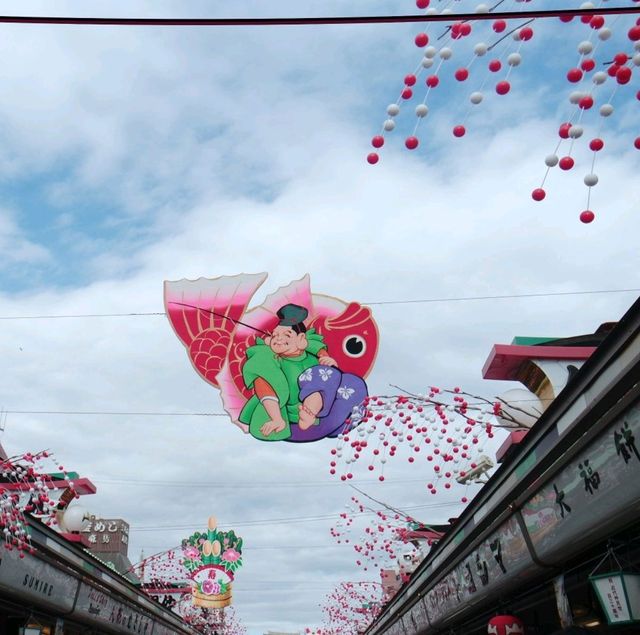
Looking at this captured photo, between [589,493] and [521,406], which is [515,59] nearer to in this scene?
[589,493]

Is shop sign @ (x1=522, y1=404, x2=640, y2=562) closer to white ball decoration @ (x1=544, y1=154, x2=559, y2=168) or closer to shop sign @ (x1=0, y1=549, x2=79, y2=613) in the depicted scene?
white ball decoration @ (x1=544, y1=154, x2=559, y2=168)

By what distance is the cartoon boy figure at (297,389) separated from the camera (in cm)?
1162

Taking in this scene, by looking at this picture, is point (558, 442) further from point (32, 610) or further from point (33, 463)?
point (32, 610)

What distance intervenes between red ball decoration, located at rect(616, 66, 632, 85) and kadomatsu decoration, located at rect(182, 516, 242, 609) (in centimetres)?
3341

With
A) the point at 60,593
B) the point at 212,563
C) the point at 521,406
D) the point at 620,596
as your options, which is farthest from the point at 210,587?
the point at 620,596

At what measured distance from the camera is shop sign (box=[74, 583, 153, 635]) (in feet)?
53.0

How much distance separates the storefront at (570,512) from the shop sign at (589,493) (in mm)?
12

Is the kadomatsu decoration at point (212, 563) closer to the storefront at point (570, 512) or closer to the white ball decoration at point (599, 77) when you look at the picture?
the storefront at point (570, 512)

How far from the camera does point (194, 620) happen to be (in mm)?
49094

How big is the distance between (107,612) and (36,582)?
6.21m

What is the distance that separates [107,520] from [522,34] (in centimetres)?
6730

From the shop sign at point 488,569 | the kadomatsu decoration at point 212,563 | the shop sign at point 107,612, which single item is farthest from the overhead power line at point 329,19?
the kadomatsu decoration at point 212,563

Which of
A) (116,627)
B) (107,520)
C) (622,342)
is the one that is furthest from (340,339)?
(107,520)

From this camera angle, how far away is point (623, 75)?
4.62 m
